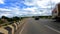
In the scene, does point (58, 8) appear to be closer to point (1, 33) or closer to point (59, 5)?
point (59, 5)

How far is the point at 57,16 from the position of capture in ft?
176

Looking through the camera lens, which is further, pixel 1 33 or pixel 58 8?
pixel 58 8

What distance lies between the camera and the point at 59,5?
52.5 meters

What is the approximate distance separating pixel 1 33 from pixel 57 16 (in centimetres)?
4359

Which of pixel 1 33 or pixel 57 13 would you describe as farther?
pixel 57 13

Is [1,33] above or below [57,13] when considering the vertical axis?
above

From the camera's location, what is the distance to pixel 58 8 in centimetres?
5191

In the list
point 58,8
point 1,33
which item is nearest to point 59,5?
point 58,8

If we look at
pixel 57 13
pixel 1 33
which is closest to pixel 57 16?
pixel 57 13

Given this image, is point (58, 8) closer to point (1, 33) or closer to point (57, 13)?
point (57, 13)

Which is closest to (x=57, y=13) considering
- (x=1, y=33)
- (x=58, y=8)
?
(x=58, y=8)

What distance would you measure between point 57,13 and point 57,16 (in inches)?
61.6

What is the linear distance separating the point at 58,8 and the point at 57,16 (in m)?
2.63

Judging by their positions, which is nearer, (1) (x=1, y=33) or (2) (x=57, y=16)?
(1) (x=1, y=33)
